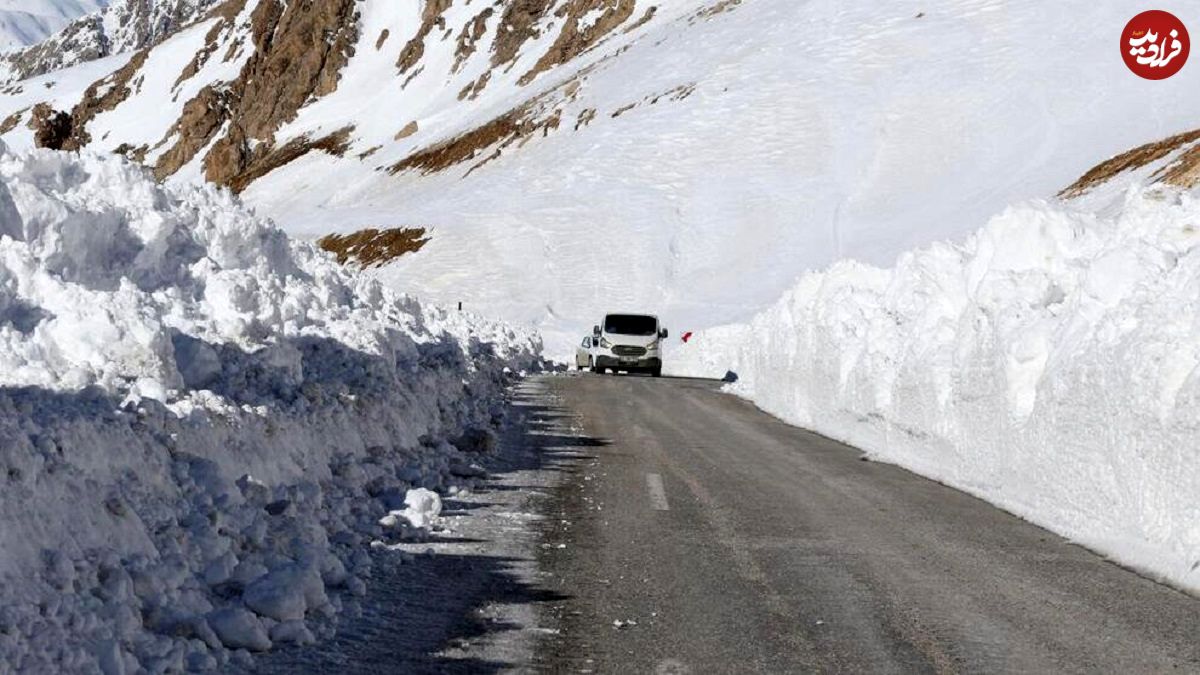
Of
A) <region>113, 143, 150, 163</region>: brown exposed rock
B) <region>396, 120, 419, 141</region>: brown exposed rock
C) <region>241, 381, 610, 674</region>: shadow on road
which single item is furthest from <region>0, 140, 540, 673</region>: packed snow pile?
<region>113, 143, 150, 163</region>: brown exposed rock

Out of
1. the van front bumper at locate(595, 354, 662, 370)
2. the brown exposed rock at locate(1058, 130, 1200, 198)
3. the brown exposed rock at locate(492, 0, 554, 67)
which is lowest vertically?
the van front bumper at locate(595, 354, 662, 370)

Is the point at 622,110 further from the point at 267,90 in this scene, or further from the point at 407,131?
the point at 267,90

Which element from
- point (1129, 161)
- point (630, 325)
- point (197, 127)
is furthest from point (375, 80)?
point (630, 325)

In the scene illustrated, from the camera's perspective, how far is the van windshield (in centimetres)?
3747

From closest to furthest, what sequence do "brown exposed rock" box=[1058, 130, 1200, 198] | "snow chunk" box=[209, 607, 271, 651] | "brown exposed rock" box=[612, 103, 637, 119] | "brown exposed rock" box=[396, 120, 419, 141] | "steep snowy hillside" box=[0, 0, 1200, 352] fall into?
"snow chunk" box=[209, 607, 271, 651], "brown exposed rock" box=[1058, 130, 1200, 198], "steep snowy hillside" box=[0, 0, 1200, 352], "brown exposed rock" box=[612, 103, 637, 119], "brown exposed rock" box=[396, 120, 419, 141]

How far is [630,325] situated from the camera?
37.7m

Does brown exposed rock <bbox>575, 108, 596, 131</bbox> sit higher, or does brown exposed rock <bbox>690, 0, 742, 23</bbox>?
brown exposed rock <bbox>690, 0, 742, 23</bbox>

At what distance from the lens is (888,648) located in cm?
700

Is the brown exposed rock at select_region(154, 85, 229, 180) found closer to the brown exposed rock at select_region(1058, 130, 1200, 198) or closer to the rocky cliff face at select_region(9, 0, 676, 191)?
the rocky cliff face at select_region(9, 0, 676, 191)

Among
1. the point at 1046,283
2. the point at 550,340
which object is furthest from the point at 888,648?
the point at 550,340

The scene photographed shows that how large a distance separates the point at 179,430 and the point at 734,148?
75.1 m

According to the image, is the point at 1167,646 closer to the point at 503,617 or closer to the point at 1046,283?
the point at 503,617

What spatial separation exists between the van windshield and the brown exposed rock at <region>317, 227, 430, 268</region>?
4663 centimetres

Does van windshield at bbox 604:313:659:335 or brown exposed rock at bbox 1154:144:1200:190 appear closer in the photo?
van windshield at bbox 604:313:659:335
